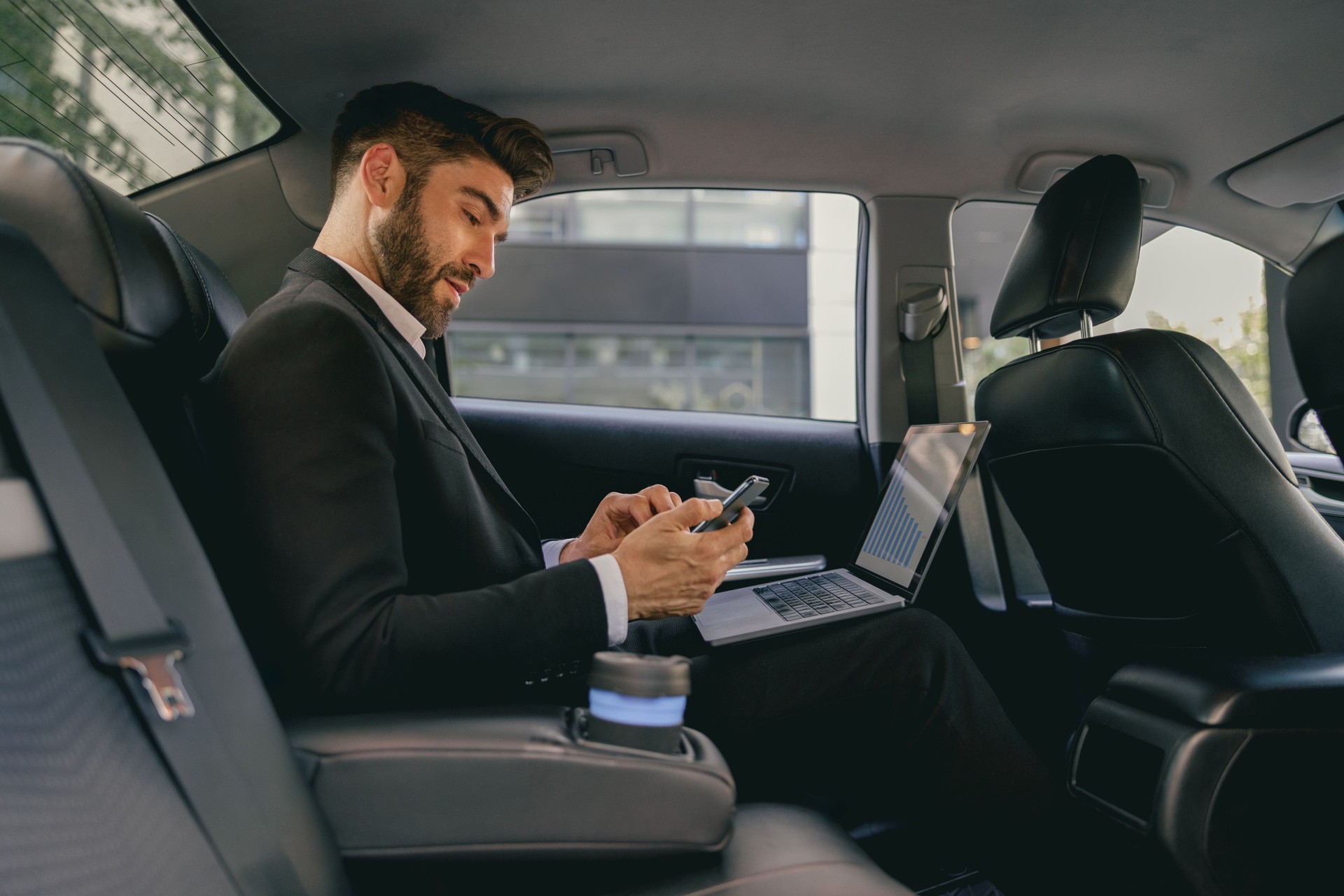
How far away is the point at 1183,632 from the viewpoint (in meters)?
1.40

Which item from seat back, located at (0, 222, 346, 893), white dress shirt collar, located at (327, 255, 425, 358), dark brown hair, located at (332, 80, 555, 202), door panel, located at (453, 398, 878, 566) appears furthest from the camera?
door panel, located at (453, 398, 878, 566)

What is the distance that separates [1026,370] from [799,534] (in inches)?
31.3

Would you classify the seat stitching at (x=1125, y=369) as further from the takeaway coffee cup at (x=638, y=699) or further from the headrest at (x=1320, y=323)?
the takeaway coffee cup at (x=638, y=699)

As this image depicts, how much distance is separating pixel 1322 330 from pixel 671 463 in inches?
59.3

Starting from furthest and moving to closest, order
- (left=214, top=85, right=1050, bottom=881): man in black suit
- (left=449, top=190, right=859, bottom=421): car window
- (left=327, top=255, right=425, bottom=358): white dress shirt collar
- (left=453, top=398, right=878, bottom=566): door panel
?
(left=449, top=190, right=859, bottom=421): car window < (left=453, top=398, right=878, bottom=566): door panel < (left=327, top=255, right=425, bottom=358): white dress shirt collar < (left=214, top=85, right=1050, bottom=881): man in black suit

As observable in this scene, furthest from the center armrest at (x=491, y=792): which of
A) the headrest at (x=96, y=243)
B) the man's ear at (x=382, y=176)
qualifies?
the man's ear at (x=382, y=176)

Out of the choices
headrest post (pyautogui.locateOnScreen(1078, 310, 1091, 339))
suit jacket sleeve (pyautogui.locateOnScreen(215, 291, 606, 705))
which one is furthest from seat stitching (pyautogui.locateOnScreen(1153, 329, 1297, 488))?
suit jacket sleeve (pyautogui.locateOnScreen(215, 291, 606, 705))

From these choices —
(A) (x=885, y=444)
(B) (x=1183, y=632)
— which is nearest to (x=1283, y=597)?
(B) (x=1183, y=632)

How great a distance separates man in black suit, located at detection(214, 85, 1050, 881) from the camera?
2.70ft

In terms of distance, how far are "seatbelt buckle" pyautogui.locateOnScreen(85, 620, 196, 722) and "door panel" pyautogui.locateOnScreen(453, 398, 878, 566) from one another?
145cm

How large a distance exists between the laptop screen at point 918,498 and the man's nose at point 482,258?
926 millimetres

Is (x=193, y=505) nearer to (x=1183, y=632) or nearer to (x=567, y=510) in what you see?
(x=567, y=510)

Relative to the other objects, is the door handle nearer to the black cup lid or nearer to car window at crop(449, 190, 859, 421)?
the black cup lid

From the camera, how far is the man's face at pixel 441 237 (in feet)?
4.37
